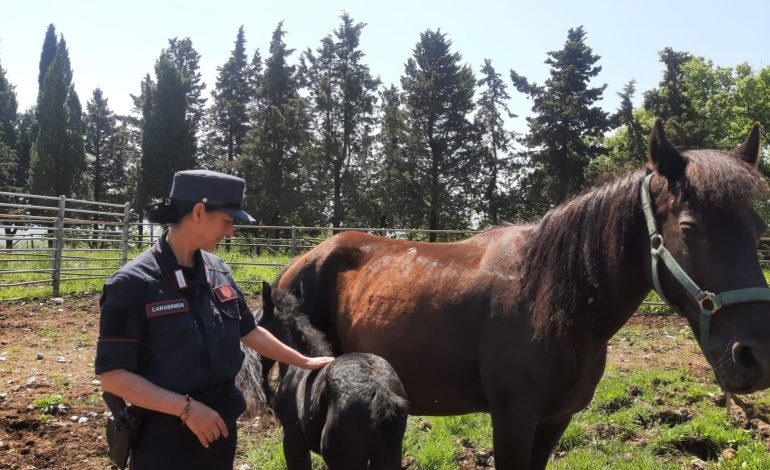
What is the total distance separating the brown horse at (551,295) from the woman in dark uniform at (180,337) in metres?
1.31

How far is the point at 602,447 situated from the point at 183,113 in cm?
2971

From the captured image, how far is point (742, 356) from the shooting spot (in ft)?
6.31

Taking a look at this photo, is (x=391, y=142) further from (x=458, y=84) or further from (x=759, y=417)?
(x=759, y=417)

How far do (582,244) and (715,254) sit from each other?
0.66 m

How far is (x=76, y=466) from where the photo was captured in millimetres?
3670

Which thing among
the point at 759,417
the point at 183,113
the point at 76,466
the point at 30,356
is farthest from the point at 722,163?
the point at 183,113

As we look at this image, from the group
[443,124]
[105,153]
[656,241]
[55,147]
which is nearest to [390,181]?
[443,124]

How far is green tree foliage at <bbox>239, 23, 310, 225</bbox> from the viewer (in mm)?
28875

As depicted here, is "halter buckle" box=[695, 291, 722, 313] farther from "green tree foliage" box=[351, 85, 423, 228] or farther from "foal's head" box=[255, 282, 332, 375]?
"green tree foliage" box=[351, 85, 423, 228]

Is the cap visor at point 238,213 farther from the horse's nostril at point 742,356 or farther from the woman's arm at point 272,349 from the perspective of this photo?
the horse's nostril at point 742,356

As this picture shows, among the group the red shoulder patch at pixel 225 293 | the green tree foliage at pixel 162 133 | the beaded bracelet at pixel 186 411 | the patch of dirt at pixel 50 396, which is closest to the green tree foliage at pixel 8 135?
the green tree foliage at pixel 162 133

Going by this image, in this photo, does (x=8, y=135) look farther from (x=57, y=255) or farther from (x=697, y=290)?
(x=697, y=290)

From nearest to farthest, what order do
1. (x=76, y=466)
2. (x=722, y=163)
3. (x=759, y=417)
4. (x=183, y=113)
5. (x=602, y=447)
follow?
1. (x=722, y=163)
2. (x=76, y=466)
3. (x=602, y=447)
4. (x=759, y=417)
5. (x=183, y=113)

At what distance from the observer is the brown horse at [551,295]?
2031mm
